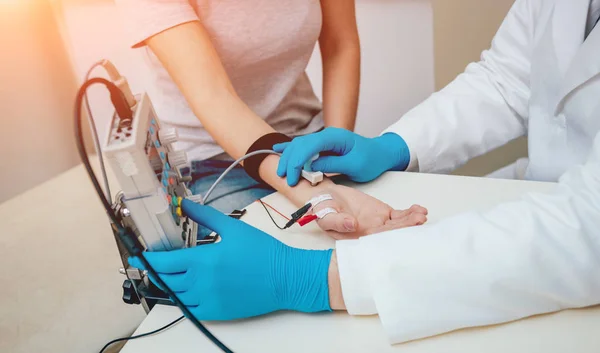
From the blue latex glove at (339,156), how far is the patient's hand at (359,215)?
51 mm

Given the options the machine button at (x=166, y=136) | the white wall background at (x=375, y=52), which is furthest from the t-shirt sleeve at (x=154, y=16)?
the white wall background at (x=375, y=52)

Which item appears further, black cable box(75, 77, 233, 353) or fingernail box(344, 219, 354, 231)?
fingernail box(344, 219, 354, 231)

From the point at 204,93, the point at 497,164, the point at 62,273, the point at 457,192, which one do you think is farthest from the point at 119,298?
the point at 497,164

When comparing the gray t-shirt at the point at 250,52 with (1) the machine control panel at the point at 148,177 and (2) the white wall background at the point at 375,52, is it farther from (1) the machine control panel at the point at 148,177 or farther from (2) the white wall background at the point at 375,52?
(2) the white wall background at the point at 375,52

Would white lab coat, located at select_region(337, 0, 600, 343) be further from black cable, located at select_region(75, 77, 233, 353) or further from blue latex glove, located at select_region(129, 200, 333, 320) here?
black cable, located at select_region(75, 77, 233, 353)

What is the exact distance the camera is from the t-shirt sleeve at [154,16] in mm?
966

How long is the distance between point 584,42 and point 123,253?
0.90m

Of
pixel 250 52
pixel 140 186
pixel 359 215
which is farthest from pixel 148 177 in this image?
pixel 250 52

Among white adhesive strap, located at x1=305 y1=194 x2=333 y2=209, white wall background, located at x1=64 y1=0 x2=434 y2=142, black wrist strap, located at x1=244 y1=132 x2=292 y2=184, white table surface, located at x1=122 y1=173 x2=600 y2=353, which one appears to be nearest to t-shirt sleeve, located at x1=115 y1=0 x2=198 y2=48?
black wrist strap, located at x1=244 y1=132 x2=292 y2=184

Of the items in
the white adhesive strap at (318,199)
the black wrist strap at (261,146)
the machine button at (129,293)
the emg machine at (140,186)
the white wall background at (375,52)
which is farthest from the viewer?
the white wall background at (375,52)

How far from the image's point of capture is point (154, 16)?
38.1 inches

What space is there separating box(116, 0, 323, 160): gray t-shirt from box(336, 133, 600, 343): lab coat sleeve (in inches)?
28.7

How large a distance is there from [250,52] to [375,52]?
112 cm

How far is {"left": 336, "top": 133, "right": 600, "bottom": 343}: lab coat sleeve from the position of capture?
0.53 m
